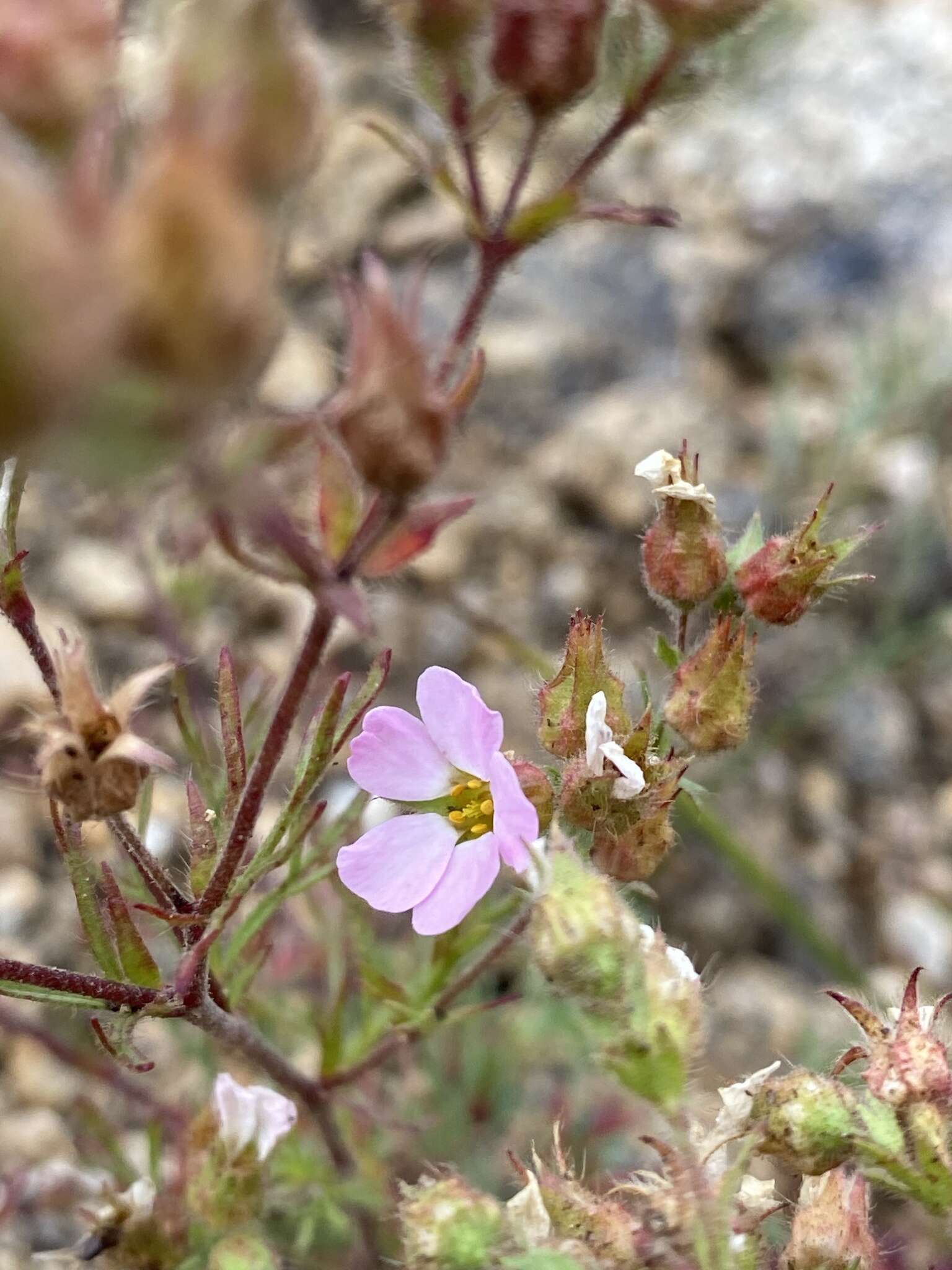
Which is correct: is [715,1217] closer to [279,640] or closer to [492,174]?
[279,640]

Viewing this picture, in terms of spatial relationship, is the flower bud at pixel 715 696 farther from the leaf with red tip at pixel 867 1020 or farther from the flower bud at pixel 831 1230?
the flower bud at pixel 831 1230

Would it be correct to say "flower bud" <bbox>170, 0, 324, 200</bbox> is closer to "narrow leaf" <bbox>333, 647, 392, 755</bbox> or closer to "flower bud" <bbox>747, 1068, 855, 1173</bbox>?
"narrow leaf" <bbox>333, 647, 392, 755</bbox>

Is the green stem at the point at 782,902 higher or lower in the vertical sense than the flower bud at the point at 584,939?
lower

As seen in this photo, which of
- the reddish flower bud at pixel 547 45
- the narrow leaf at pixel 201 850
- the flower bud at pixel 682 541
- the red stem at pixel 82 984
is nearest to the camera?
the reddish flower bud at pixel 547 45

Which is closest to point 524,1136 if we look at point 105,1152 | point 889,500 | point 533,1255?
point 105,1152

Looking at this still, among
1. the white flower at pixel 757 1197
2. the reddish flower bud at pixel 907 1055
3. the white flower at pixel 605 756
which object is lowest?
the white flower at pixel 757 1197

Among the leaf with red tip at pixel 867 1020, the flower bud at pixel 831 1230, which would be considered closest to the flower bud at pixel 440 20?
the leaf with red tip at pixel 867 1020

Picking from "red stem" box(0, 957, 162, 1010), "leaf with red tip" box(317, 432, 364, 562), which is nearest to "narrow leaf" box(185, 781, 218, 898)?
"red stem" box(0, 957, 162, 1010)
